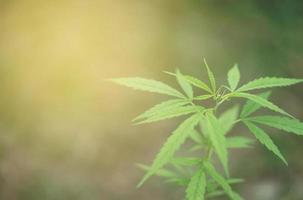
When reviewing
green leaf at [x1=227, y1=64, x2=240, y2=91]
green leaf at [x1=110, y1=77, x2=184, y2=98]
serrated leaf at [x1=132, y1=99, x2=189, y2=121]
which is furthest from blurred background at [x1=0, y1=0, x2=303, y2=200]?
serrated leaf at [x1=132, y1=99, x2=189, y2=121]

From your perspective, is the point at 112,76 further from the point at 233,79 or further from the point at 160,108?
the point at 160,108

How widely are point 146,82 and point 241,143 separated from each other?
0.72 m

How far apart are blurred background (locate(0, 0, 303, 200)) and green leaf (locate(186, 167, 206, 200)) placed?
253 centimetres

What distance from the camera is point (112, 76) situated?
17.3 ft

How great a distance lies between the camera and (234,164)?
4512mm

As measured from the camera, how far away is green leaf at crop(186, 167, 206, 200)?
5.55 feet

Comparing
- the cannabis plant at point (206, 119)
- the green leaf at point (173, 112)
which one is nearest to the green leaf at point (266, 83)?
the cannabis plant at point (206, 119)

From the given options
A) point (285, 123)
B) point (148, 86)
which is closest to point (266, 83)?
point (285, 123)

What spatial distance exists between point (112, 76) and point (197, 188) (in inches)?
143

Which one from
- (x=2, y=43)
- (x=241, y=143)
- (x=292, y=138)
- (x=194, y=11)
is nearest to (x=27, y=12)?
(x=2, y=43)

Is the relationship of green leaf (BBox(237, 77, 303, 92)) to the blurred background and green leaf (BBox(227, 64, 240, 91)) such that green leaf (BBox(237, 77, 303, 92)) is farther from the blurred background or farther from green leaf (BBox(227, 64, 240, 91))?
the blurred background

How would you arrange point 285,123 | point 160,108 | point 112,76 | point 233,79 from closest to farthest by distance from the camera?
point 160,108
point 285,123
point 233,79
point 112,76

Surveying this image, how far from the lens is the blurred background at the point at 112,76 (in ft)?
14.4

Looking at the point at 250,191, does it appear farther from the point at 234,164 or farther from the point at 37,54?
the point at 37,54
